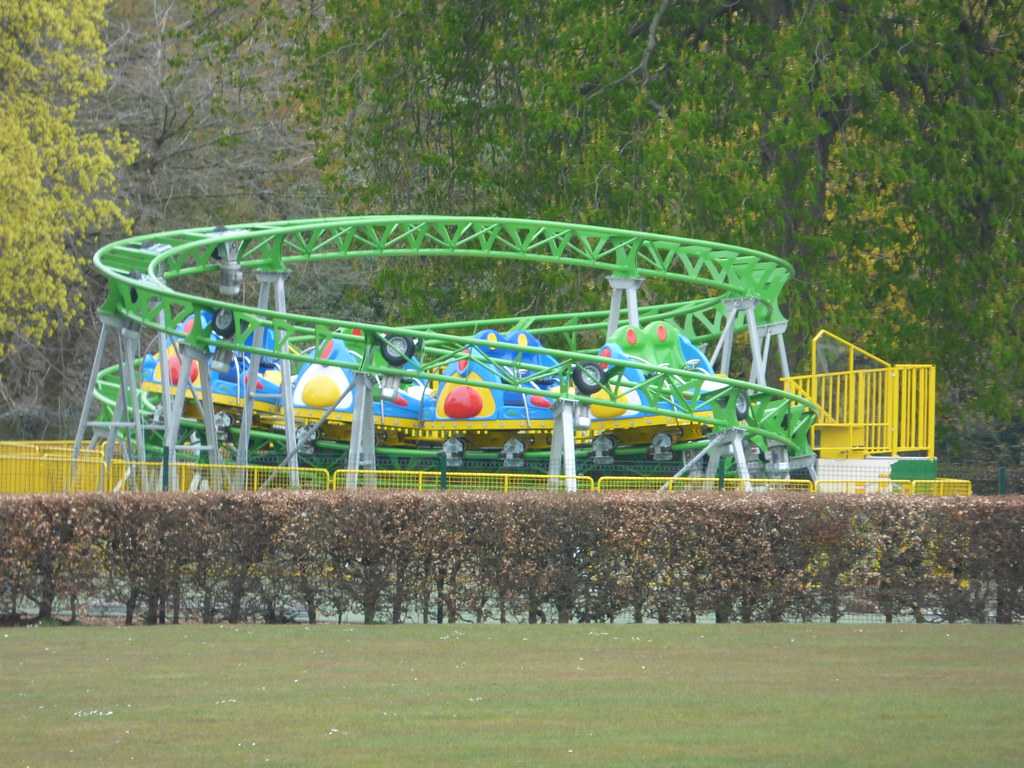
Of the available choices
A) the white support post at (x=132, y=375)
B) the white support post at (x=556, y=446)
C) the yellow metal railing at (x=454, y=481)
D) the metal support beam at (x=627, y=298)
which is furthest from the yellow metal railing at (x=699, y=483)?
the white support post at (x=132, y=375)

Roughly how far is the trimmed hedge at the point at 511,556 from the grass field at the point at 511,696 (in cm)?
77

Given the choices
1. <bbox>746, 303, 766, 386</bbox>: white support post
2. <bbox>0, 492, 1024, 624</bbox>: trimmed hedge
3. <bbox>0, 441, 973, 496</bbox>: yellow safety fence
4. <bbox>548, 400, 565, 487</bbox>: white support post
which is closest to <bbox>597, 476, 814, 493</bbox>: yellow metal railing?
<bbox>0, 441, 973, 496</bbox>: yellow safety fence

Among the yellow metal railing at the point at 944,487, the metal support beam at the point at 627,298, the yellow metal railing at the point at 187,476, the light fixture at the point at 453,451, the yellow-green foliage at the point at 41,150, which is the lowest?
the yellow metal railing at the point at 187,476

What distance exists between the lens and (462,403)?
26219mm

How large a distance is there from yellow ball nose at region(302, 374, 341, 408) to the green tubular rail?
2.61 feet

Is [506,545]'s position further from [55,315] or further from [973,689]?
[55,315]

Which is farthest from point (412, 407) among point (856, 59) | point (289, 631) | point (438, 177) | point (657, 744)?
point (657, 744)

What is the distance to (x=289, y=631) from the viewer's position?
50.6 feet

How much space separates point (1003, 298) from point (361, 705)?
2143 centimetres

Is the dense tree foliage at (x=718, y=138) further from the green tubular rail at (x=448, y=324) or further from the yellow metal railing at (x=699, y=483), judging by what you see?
the yellow metal railing at (x=699, y=483)

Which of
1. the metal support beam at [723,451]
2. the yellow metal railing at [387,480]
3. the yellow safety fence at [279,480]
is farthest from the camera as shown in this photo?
the metal support beam at [723,451]

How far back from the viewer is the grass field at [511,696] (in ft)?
31.0

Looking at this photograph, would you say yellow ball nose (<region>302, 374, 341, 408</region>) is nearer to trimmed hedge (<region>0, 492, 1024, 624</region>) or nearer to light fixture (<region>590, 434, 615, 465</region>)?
light fixture (<region>590, 434, 615, 465</region>)

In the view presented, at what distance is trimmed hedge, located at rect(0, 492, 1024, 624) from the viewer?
16.3m
